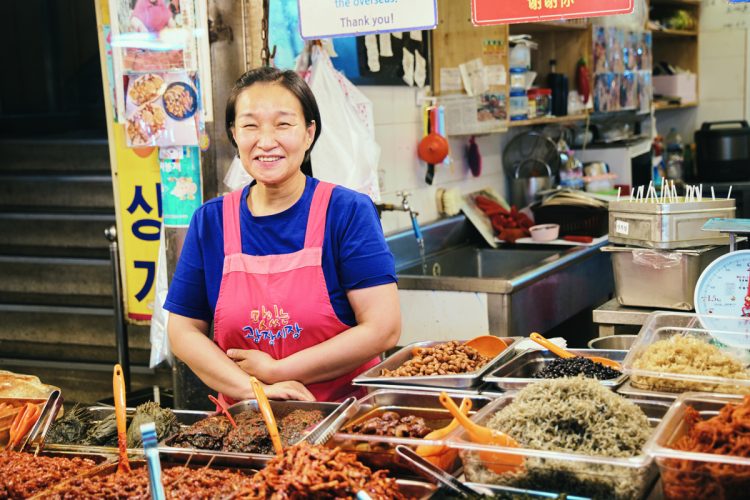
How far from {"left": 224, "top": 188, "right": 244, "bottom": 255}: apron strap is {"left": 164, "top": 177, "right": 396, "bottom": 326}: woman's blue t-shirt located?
0.05 feet

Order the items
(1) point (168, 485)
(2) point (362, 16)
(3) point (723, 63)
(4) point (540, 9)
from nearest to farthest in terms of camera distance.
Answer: (1) point (168, 485) < (4) point (540, 9) < (2) point (362, 16) < (3) point (723, 63)

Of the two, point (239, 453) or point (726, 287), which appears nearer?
point (239, 453)

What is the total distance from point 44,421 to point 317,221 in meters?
0.96

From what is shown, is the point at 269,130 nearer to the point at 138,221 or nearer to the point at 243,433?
the point at 243,433

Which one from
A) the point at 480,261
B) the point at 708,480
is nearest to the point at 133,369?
the point at 480,261

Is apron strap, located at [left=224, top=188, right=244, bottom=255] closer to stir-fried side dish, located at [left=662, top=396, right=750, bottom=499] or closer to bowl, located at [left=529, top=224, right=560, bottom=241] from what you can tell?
stir-fried side dish, located at [left=662, top=396, right=750, bottom=499]

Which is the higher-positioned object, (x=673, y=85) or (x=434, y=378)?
(x=673, y=85)

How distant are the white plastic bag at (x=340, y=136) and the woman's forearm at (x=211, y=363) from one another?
142cm

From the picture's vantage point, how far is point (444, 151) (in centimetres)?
534

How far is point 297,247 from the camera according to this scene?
2795 mm

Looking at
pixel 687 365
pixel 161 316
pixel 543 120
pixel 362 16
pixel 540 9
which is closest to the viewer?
pixel 687 365

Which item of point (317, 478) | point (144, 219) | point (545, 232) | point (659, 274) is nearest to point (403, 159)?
point (545, 232)

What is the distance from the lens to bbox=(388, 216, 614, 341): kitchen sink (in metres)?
4.34

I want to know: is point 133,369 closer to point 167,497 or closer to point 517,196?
point 517,196
